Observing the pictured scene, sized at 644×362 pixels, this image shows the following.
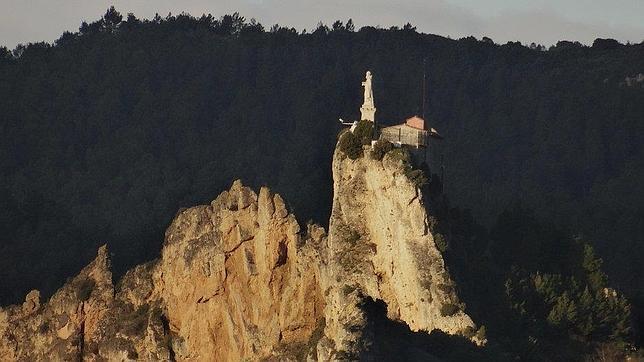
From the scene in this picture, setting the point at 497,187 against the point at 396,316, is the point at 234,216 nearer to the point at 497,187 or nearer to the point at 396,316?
the point at 396,316

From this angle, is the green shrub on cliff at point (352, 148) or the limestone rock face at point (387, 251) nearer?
the limestone rock face at point (387, 251)

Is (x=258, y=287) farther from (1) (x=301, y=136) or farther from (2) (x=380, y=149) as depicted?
Answer: (1) (x=301, y=136)

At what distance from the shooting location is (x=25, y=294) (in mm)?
104188

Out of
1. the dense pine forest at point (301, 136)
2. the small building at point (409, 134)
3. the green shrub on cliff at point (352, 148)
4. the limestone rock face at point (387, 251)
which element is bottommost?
the dense pine forest at point (301, 136)

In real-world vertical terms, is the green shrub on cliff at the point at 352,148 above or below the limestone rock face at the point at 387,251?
above

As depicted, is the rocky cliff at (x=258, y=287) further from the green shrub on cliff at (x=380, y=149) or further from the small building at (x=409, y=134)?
the small building at (x=409, y=134)

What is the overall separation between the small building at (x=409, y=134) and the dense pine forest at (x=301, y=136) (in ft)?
8.25

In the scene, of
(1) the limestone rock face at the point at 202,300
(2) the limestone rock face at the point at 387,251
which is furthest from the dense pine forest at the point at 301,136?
(2) the limestone rock face at the point at 387,251

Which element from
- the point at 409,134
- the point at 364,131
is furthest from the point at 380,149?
the point at 409,134

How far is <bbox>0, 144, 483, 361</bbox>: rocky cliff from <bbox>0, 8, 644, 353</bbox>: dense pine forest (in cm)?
262

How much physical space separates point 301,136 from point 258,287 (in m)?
40.5

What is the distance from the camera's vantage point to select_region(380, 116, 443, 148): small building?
82250mm

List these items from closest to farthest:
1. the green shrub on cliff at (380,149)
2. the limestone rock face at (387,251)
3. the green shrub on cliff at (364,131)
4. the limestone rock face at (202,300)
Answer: the limestone rock face at (387,251), the green shrub on cliff at (380,149), the green shrub on cliff at (364,131), the limestone rock face at (202,300)

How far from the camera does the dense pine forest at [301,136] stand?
101 meters
